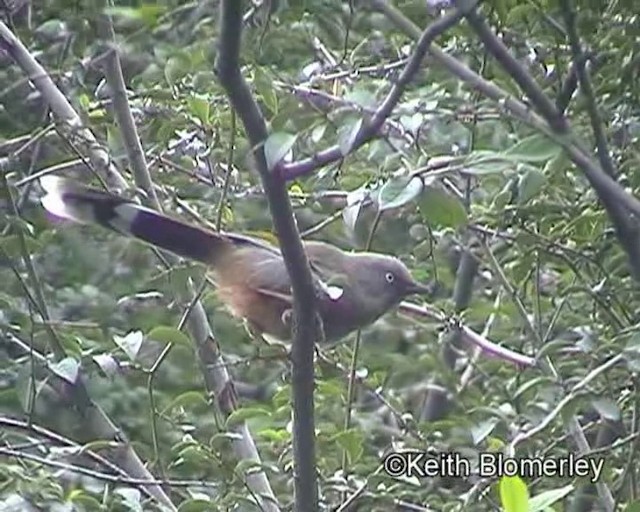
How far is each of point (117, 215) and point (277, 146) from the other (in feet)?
2.36

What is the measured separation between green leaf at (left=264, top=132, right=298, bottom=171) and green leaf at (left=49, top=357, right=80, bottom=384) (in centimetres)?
60

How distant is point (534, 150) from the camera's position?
149 cm

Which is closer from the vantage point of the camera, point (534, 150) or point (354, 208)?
point (534, 150)

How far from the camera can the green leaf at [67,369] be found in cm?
201

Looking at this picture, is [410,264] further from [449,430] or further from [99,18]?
[99,18]

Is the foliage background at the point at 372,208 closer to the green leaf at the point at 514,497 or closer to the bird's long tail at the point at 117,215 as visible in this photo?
the bird's long tail at the point at 117,215

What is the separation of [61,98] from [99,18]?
0.16 meters

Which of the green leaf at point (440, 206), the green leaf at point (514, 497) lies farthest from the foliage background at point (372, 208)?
the green leaf at point (514, 497)

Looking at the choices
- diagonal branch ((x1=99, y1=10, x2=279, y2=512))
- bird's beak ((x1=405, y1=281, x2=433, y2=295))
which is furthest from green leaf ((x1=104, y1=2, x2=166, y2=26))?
bird's beak ((x1=405, y1=281, x2=433, y2=295))

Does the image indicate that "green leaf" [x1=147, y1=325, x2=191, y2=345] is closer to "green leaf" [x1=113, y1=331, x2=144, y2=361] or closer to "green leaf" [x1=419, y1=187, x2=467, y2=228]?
"green leaf" [x1=113, y1=331, x2=144, y2=361]

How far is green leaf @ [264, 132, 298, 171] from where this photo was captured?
1.54 m

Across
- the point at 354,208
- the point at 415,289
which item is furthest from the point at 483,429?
the point at 415,289

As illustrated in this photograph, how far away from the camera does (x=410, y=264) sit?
2.96m

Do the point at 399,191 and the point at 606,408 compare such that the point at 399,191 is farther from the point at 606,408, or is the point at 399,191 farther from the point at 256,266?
the point at 256,266
